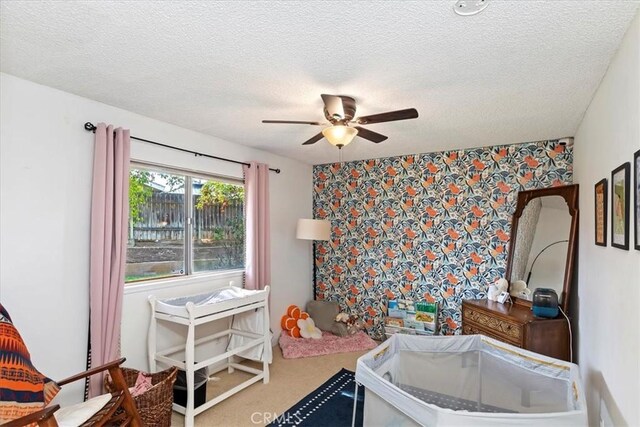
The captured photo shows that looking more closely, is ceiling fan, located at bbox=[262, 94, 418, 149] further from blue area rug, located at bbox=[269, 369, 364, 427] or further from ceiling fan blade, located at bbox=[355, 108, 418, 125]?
blue area rug, located at bbox=[269, 369, 364, 427]

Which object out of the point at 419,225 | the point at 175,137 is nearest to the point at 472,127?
the point at 419,225

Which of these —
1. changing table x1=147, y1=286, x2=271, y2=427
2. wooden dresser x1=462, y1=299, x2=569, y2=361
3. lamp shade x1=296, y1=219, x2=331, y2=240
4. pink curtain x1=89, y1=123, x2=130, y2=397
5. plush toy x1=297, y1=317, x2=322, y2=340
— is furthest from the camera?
plush toy x1=297, y1=317, x2=322, y2=340

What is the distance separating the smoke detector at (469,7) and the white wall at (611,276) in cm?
63

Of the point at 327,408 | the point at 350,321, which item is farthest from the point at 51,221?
the point at 350,321

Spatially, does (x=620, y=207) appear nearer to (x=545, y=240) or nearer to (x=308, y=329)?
(x=545, y=240)

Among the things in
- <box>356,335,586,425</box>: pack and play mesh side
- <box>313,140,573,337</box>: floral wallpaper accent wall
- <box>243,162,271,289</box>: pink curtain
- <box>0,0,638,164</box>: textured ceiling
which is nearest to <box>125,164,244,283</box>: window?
<box>243,162,271,289</box>: pink curtain

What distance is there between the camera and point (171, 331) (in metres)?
3.02

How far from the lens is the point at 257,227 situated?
375 cm

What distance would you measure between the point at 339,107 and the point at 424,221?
2345 mm

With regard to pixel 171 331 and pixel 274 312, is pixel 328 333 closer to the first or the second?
pixel 274 312

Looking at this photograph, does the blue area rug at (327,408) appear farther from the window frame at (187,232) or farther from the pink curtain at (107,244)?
the window frame at (187,232)

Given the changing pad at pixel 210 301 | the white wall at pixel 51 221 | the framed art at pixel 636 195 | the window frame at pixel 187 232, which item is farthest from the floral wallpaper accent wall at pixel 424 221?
the white wall at pixel 51 221

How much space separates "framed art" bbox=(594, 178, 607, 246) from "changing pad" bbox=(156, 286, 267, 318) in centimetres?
260

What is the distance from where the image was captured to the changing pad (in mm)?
2684
